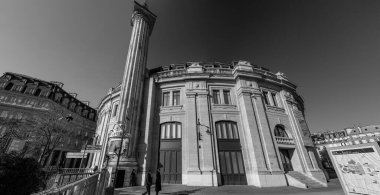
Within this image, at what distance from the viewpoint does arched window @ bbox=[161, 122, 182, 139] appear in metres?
15.7

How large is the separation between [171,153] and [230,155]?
19.3 ft

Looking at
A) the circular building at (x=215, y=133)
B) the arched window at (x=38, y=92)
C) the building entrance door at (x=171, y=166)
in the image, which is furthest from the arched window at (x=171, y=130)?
the arched window at (x=38, y=92)

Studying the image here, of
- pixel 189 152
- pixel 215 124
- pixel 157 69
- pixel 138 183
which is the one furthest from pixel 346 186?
pixel 157 69

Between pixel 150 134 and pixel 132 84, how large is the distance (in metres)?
5.76

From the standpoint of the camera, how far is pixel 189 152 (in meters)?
13.9

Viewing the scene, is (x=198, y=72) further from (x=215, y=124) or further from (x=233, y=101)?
(x=215, y=124)

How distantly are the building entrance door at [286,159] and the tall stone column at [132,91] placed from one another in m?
14.6

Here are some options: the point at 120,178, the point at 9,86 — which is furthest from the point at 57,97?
the point at 120,178

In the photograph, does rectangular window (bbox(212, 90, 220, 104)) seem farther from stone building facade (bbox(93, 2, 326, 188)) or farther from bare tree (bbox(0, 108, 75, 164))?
bare tree (bbox(0, 108, 75, 164))

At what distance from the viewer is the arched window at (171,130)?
1568cm

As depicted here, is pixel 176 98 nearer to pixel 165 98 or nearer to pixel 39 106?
pixel 165 98

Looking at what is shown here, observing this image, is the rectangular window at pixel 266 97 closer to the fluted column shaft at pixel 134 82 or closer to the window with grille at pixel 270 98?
the window with grille at pixel 270 98

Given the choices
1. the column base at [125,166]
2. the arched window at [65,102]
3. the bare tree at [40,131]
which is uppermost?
the arched window at [65,102]

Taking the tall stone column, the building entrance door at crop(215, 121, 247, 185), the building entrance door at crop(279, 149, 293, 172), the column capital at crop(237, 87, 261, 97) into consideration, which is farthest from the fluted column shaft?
the building entrance door at crop(279, 149, 293, 172)
